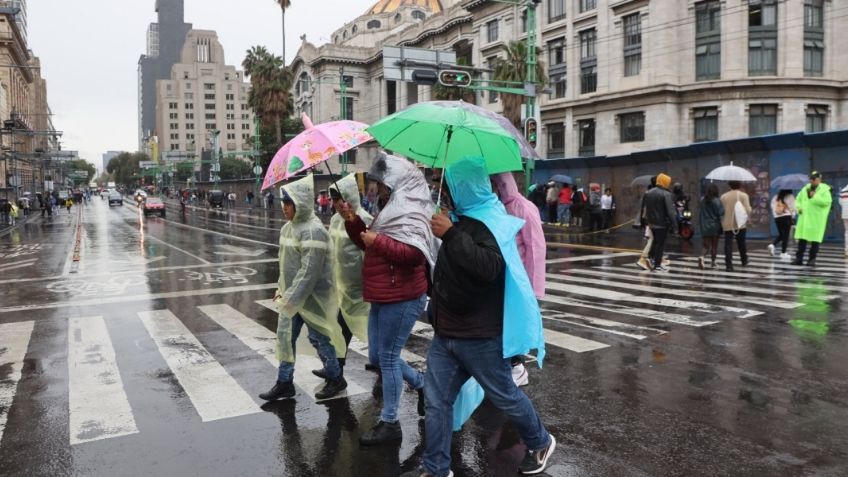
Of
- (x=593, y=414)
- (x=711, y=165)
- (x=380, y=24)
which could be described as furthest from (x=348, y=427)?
(x=380, y=24)

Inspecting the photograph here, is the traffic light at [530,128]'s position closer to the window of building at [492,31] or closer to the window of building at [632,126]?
the window of building at [632,126]

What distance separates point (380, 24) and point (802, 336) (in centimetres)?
9580

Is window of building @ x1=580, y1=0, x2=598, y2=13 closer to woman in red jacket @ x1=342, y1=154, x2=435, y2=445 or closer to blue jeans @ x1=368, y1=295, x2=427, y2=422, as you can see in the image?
woman in red jacket @ x1=342, y1=154, x2=435, y2=445

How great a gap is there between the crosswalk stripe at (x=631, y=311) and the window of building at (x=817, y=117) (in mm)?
32440

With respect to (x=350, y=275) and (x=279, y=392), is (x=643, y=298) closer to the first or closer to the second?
(x=350, y=275)

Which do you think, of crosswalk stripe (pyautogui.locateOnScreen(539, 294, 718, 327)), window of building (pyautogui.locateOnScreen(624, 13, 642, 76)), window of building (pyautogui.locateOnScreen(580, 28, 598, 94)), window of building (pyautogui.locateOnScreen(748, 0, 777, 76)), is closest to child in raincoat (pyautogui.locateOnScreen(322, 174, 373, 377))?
crosswalk stripe (pyautogui.locateOnScreen(539, 294, 718, 327))

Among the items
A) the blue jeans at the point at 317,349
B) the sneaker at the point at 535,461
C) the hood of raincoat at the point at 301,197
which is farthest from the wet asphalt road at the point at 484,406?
the hood of raincoat at the point at 301,197

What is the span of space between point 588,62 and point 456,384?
41640 mm

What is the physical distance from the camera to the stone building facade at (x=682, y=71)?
35.9 meters

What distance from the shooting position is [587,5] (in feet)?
140

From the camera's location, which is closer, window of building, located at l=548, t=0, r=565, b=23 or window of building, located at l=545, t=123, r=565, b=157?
window of building, located at l=548, t=0, r=565, b=23

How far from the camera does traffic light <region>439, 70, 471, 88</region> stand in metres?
22.2

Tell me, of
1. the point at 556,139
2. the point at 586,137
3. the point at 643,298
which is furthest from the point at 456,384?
the point at 556,139

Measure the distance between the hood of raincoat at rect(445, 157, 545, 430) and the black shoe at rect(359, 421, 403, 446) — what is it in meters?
1.38
